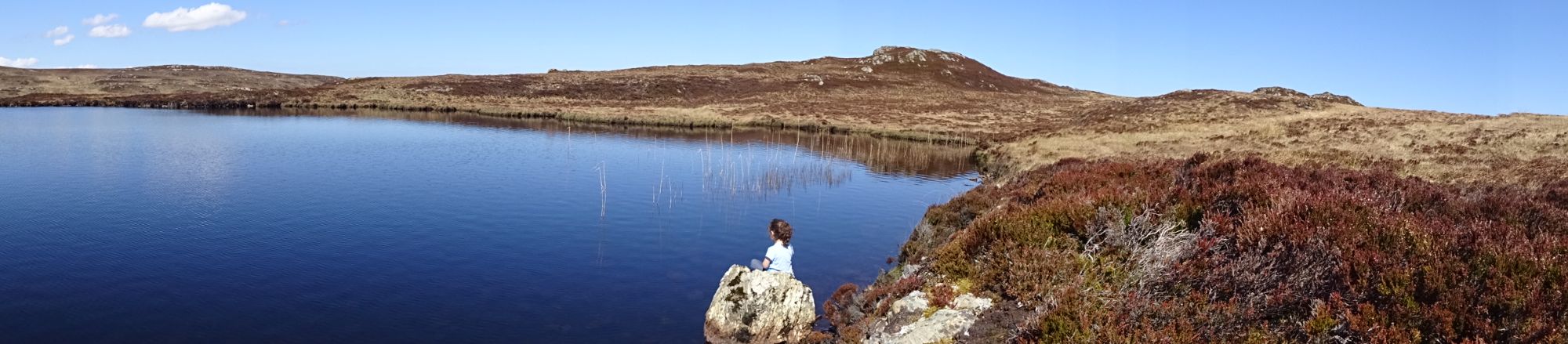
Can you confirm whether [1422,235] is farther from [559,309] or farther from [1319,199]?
[559,309]

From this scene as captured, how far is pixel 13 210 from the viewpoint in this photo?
21.5m

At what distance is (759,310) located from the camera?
43.4ft

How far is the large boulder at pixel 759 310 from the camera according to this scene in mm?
13164

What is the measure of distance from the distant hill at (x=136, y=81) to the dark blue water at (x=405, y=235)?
79156 millimetres

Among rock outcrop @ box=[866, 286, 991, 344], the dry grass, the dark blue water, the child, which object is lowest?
the dark blue water

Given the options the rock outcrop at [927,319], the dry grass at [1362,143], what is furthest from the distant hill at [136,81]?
the rock outcrop at [927,319]

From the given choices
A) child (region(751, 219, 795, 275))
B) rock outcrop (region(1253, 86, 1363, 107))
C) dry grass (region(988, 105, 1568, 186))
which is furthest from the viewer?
rock outcrop (region(1253, 86, 1363, 107))

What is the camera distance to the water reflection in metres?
34.4

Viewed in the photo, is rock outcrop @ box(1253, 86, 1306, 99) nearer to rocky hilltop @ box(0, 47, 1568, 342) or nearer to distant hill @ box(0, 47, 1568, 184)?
distant hill @ box(0, 47, 1568, 184)

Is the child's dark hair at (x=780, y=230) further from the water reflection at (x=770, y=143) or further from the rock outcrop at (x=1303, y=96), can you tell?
the rock outcrop at (x=1303, y=96)

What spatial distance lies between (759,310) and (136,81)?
14496cm

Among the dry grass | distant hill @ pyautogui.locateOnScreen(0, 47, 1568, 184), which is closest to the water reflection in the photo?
distant hill @ pyautogui.locateOnScreen(0, 47, 1568, 184)

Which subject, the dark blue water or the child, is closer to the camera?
the child

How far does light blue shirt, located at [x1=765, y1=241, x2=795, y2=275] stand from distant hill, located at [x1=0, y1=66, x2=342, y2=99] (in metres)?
115
